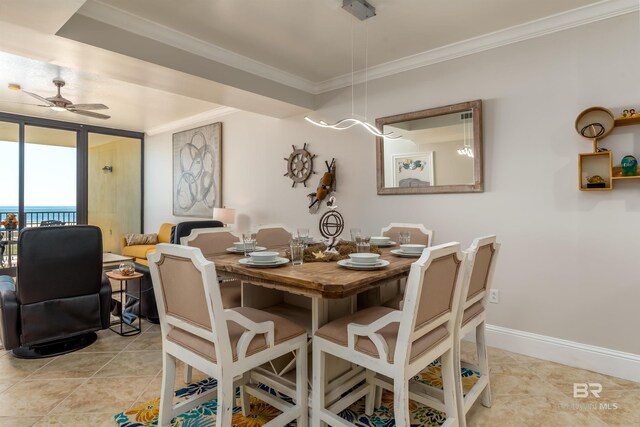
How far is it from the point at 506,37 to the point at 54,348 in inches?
166

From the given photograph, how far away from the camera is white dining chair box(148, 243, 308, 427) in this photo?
1.37 metres

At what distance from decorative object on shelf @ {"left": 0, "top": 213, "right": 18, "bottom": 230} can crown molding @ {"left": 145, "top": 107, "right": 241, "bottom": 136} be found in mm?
2487

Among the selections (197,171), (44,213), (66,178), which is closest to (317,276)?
(197,171)

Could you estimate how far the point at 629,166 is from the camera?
2.25 m

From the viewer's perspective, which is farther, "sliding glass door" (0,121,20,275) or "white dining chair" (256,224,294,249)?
"sliding glass door" (0,121,20,275)

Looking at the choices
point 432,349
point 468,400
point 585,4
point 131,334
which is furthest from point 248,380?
point 585,4

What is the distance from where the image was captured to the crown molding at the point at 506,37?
2.38m

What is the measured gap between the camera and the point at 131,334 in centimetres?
304

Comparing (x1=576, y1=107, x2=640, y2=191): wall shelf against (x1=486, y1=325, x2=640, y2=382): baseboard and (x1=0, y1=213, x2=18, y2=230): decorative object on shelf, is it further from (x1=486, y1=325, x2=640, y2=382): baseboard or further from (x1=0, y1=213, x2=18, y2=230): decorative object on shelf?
(x1=0, y1=213, x2=18, y2=230): decorative object on shelf

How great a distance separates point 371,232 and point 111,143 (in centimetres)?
557

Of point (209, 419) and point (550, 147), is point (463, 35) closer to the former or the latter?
point (550, 147)

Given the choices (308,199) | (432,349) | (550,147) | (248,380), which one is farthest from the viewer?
(308,199)

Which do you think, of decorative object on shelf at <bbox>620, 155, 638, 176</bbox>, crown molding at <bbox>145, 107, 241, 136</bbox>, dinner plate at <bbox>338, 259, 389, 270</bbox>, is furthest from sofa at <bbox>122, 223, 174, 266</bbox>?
decorative object on shelf at <bbox>620, 155, 638, 176</bbox>

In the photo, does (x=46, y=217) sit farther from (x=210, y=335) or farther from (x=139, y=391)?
(x=210, y=335)
